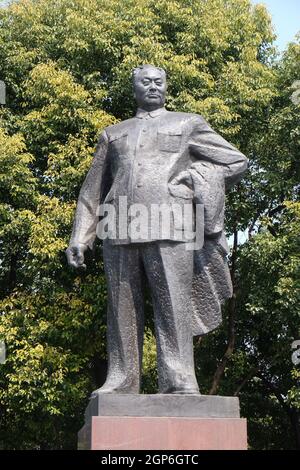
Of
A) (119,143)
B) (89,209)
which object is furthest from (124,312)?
(119,143)

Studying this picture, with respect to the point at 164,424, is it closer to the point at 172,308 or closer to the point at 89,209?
the point at 172,308

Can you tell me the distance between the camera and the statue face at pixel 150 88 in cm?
743

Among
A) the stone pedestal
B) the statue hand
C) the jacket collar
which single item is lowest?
the stone pedestal

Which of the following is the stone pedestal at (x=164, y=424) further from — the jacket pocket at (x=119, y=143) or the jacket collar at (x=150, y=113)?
the jacket collar at (x=150, y=113)

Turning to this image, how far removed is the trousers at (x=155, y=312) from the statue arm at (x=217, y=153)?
3.01ft

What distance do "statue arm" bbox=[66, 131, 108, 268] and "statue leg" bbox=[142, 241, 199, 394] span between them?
0.68 meters

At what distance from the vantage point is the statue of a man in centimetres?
674

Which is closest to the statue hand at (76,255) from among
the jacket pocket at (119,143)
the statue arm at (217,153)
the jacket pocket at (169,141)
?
the jacket pocket at (119,143)

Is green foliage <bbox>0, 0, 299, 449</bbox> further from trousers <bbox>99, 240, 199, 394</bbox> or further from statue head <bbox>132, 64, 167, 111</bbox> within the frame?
trousers <bbox>99, 240, 199, 394</bbox>

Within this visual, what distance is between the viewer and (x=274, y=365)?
58.7 ft

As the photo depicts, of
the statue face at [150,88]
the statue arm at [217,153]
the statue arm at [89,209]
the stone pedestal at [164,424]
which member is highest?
the statue face at [150,88]

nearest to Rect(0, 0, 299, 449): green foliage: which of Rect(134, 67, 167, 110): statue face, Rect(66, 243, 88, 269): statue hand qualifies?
Rect(66, 243, 88, 269): statue hand

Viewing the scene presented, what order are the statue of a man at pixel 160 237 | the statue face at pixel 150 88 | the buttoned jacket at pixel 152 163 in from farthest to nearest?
the statue face at pixel 150 88, the buttoned jacket at pixel 152 163, the statue of a man at pixel 160 237

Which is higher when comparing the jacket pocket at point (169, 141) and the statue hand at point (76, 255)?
the jacket pocket at point (169, 141)
